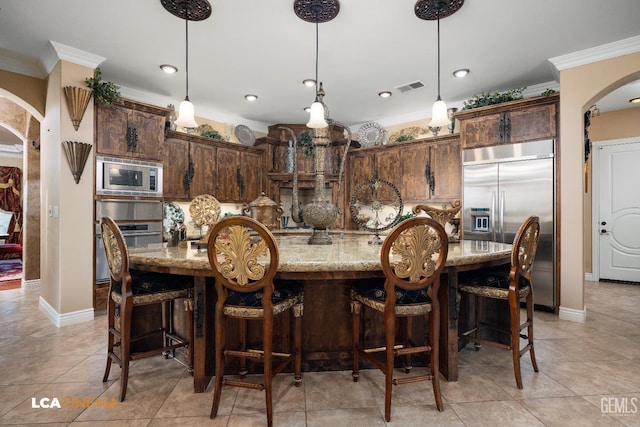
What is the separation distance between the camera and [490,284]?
7.05 ft

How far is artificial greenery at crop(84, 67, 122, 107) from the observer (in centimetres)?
332

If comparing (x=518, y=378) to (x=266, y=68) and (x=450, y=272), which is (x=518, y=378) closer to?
(x=450, y=272)

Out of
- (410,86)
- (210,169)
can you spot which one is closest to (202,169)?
(210,169)

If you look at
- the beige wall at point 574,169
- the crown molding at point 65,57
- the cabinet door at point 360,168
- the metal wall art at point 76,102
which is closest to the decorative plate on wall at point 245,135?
the cabinet door at point 360,168

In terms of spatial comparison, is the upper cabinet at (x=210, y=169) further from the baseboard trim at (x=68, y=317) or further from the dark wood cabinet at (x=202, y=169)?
the baseboard trim at (x=68, y=317)

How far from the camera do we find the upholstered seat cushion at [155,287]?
1.96 m

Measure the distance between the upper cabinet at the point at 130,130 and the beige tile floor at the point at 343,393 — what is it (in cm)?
205

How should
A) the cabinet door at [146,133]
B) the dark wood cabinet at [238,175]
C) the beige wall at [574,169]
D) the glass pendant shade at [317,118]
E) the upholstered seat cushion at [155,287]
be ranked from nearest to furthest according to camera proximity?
the upholstered seat cushion at [155,287] → the glass pendant shade at [317,118] → the beige wall at [574,169] → the cabinet door at [146,133] → the dark wood cabinet at [238,175]

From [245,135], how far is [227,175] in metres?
0.91

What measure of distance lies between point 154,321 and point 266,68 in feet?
9.56

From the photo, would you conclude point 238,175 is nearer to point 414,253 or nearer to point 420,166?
point 420,166

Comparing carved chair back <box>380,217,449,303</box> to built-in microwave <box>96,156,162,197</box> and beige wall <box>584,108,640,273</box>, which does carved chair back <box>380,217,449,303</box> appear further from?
beige wall <box>584,108,640,273</box>
